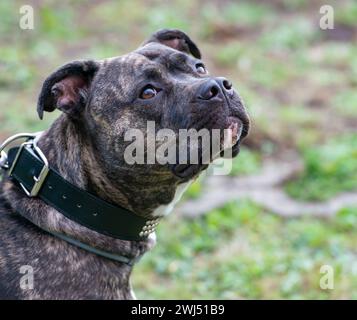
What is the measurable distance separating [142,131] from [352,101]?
220 inches

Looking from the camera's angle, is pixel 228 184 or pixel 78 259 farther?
pixel 228 184

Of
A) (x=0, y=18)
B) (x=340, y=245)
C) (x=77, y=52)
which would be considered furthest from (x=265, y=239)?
(x=0, y=18)

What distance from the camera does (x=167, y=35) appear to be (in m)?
4.12

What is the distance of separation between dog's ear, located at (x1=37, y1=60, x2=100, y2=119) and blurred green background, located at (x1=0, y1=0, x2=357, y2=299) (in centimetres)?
209

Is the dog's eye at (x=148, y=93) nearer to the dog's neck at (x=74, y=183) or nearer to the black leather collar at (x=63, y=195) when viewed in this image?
the dog's neck at (x=74, y=183)

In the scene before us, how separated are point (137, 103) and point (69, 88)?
36cm

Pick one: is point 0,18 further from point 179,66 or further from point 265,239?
point 179,66

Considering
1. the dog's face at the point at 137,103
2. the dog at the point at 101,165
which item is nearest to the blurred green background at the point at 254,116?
the dog at the point at 101,165

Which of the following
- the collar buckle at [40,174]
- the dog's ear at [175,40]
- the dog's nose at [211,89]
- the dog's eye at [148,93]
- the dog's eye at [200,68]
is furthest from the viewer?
the dog's ear at [175,40]

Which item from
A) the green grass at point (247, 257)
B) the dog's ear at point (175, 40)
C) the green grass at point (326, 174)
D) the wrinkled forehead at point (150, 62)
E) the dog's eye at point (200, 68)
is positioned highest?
the dog's ear at point (175, 40)

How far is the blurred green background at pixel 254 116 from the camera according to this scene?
5426 mm

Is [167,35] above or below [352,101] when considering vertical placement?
above

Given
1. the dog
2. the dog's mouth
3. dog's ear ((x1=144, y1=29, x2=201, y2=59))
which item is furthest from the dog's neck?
dog's ear ((x1=144, y1=29, x2=201, y2=59))

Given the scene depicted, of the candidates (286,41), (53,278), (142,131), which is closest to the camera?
(53,278)
